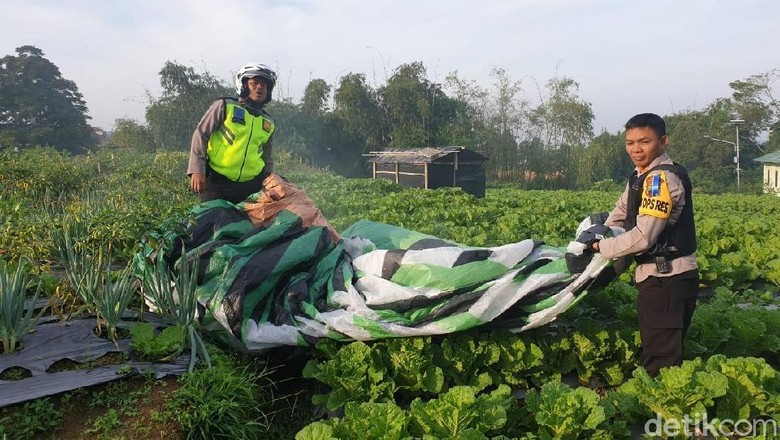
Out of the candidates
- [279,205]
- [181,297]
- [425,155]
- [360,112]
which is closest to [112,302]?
[181,297]

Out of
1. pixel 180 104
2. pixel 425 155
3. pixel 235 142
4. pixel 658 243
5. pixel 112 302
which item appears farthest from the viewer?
pixel 180 104

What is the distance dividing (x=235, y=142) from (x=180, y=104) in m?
22.7

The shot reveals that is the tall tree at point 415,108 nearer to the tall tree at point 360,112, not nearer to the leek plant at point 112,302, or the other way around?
the tall tree at point 360,112

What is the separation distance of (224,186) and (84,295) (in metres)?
1.34

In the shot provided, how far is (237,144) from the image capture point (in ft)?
13.6

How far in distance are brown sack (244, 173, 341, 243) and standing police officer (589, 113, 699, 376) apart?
1963mm

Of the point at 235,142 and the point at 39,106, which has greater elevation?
the point at 39,106

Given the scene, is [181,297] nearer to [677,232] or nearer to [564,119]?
[677,232]

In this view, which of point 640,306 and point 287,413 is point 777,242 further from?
point 287,413

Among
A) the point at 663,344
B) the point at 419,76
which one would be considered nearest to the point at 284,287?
the point at 663,344

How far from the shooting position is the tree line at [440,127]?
2998 centimetres

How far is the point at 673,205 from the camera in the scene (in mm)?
2715

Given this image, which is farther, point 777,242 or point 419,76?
point 419,76

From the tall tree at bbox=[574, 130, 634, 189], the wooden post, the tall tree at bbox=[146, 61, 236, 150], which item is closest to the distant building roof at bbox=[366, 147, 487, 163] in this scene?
the wooden post
